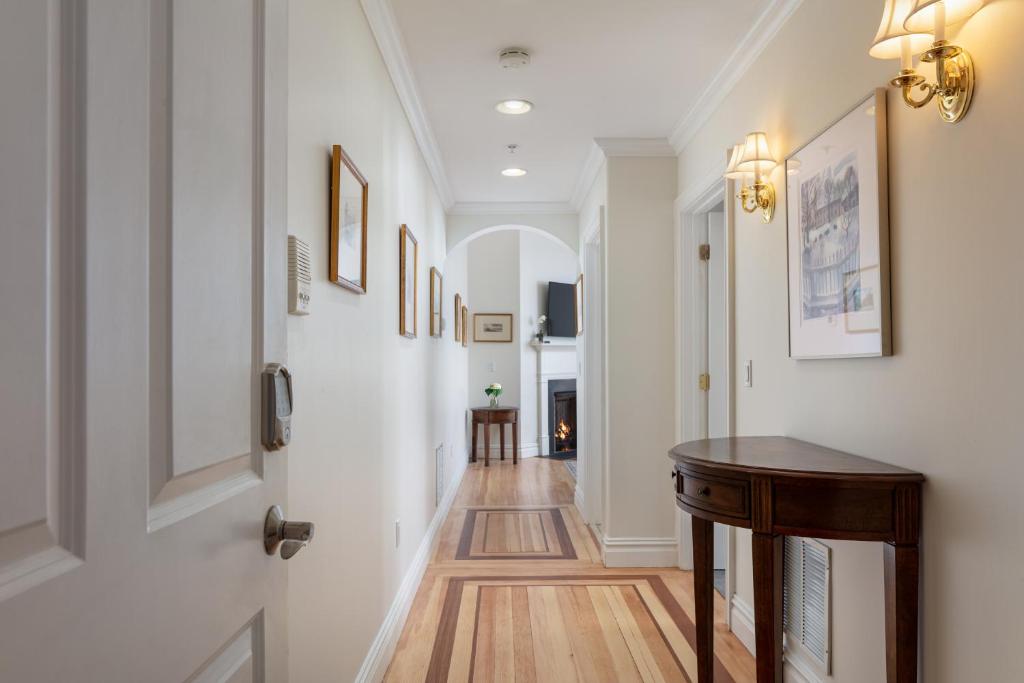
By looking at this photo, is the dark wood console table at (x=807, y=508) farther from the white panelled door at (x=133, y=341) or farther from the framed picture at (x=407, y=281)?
the framed picture at (x=407, y=281)

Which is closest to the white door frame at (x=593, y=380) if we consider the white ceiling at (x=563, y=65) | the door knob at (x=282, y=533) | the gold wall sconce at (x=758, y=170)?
the white ceiling at (x=563, y=65)

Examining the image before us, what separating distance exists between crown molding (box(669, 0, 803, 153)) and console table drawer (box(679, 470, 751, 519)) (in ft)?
5.12

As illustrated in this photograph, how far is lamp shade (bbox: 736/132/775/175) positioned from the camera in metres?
2.44

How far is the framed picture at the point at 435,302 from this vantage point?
4.26 metres

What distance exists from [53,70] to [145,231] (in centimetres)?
15

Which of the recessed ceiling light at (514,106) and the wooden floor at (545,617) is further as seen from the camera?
the recessed ceiling light at (514,106)

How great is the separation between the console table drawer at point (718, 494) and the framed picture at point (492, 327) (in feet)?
20.2

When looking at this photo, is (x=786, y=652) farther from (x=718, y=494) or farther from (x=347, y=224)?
(x=347, y=224)

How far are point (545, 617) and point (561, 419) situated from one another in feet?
17.4

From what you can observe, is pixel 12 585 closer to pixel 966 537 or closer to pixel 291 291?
pixel 291 291

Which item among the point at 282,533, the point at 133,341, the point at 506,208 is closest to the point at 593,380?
the point at 506,208

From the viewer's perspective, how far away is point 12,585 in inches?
17.9

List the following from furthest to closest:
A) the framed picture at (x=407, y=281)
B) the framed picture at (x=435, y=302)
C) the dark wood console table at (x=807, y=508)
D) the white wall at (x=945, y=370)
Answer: the framed picture at (x=435, y=302)
the framed picture at (x=407, y=281)
the dark wood console table at (x=807, y=508)
the white wall at (x=945, y=370)

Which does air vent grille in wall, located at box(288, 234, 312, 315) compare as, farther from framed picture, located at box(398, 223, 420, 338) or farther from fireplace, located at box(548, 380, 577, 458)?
fireplace, located at box(548, 380, 577, 458)
